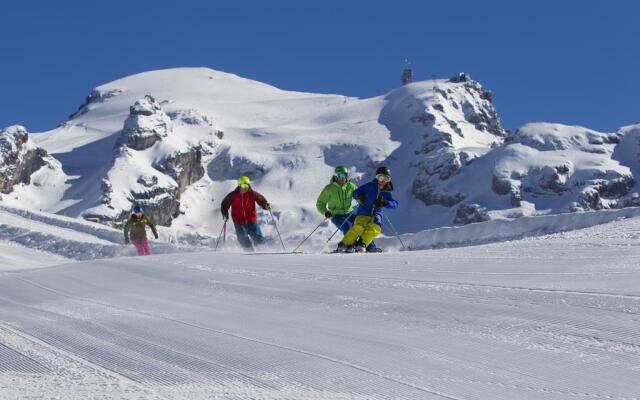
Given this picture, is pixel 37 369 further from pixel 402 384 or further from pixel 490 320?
pixel 490 320

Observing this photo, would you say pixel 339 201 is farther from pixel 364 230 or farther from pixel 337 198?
pixel 364 230

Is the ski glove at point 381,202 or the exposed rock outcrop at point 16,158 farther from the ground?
the exposed rock outcrop at point 16,158

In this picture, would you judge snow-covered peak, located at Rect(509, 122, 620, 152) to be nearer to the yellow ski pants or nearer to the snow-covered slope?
the snow-covered slope

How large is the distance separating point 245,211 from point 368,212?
384 centimetres

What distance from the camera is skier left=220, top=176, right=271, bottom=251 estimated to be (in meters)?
17.5

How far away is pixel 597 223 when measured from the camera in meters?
16.7

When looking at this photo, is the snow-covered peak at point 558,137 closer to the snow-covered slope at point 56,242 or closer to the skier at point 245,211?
the snow-covered slope at point 56,242

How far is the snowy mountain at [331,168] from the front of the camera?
146 m

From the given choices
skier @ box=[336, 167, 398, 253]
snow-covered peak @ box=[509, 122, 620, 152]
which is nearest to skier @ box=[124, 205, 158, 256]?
skier @ box=[336, 167, 398, 253]

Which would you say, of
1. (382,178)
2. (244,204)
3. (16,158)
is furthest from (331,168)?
(382,178)

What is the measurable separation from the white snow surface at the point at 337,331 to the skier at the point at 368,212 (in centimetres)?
379

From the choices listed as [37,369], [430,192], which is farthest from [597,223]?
[430,192]

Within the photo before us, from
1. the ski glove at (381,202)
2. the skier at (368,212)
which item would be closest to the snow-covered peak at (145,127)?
the skier at (368,212)

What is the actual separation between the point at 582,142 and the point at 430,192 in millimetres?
27399
